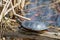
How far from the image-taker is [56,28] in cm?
134

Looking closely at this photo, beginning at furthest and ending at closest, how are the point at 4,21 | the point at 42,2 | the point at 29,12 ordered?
the point at 42,2 < the point at 29,12 < the point at 4,21

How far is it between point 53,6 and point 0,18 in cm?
50

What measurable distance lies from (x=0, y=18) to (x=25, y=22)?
0.55 feet

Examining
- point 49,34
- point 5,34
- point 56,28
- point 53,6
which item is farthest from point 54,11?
point 5,34

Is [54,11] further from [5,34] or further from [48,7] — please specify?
[5,34]

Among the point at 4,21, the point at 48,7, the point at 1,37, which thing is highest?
the point at 48,7

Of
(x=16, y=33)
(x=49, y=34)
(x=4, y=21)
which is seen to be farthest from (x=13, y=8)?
(x=49, y=34)

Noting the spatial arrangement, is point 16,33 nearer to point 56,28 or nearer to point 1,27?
point 1,27

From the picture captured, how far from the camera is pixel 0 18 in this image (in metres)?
1.31

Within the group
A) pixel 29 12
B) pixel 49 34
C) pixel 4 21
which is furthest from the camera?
pixel 29 12

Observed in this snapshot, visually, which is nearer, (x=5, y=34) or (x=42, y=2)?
(x=5, y=34)

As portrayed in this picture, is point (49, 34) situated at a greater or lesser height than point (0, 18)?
lesser

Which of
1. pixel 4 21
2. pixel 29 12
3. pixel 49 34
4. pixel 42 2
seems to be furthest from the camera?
pixel 42 2

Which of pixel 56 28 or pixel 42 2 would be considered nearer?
pixel 56 28
